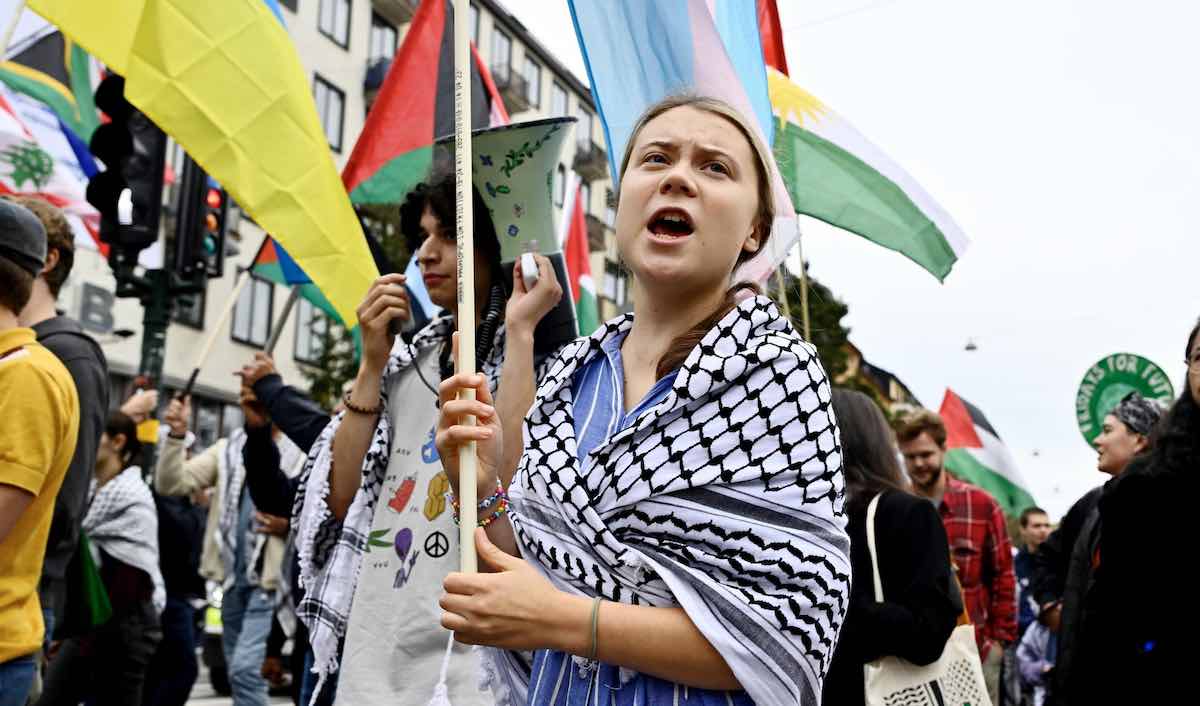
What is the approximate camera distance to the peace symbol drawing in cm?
283

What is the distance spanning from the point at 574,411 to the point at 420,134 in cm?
442

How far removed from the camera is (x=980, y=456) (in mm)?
12789

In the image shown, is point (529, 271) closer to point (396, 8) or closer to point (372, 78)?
point (372, 78)

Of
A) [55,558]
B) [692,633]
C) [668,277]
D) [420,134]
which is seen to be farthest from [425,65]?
[692,633]

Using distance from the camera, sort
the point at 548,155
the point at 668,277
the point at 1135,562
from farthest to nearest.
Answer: the point at 1135,562 < the point at 548,155 < the point at 668,277

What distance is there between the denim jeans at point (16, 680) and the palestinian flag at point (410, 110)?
3.47m

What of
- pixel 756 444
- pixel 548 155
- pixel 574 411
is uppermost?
pixel 548 155

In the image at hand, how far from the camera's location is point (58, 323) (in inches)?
139

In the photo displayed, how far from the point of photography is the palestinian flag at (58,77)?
825 cm

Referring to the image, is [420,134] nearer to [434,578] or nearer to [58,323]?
[58,323]

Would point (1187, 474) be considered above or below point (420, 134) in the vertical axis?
below

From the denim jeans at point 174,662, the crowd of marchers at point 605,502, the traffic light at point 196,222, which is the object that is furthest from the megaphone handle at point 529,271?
the traffic light at point 196,222

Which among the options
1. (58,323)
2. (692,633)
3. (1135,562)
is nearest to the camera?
(692,633)

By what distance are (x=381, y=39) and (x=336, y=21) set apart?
2.45m
